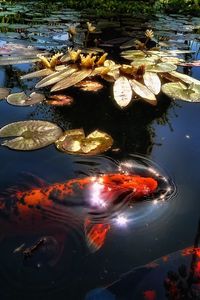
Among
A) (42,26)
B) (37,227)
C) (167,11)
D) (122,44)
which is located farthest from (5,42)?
(167,11)

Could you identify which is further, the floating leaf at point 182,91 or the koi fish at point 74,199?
the floating leaf at point 182,91

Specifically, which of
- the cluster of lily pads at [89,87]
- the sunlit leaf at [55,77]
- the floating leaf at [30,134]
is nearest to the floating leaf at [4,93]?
the cluster of lily pads at [89,87]

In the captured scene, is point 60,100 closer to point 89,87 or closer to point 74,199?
point 89,87

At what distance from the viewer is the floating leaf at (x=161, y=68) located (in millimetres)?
3795

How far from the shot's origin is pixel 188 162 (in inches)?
91.0

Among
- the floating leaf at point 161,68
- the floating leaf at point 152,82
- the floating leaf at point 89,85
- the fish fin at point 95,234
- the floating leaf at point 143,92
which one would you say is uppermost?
the floating leaf at point 161,68

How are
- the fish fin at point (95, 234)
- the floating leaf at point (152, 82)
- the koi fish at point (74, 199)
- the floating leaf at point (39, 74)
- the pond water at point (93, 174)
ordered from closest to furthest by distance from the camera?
1. the pond water at point (93, 174)
2. the fish fin at point (95, 234)
3. the koi fish at point (74, 199)
4. the floating leaf at point (152, 82)
5. the floating leaf at point (39, 74)

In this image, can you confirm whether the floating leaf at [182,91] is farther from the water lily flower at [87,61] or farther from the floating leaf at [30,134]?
the floating leaf at [30,134]

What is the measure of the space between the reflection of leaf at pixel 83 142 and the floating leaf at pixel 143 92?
0.79 metres

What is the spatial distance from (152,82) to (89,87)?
669 mm

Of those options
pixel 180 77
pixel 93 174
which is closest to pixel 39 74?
pixel 180 77

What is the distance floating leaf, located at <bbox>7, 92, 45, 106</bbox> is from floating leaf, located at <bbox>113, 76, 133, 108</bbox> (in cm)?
74

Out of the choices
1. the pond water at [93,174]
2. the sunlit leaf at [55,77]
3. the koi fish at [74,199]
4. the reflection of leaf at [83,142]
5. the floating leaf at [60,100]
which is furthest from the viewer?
the sunlit leaf at [55,77]

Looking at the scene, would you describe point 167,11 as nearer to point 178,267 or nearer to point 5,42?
point 5,42
